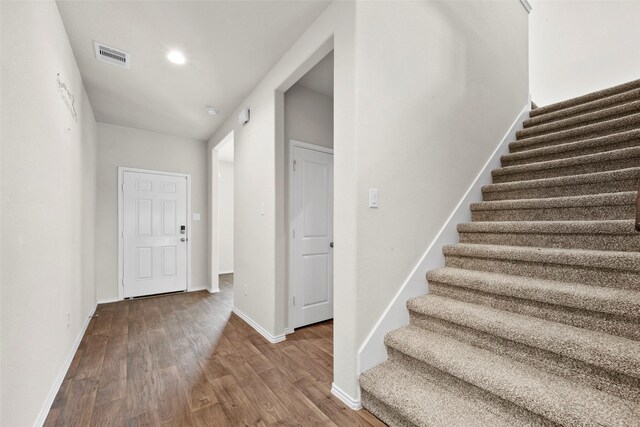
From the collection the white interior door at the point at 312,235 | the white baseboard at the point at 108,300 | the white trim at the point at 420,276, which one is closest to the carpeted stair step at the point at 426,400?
the white trim at the point at 420,276

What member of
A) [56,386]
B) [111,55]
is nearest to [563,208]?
[56,386]

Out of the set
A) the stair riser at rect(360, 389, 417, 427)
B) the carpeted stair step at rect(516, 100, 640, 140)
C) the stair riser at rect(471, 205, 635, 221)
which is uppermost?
the carpeted stair step at rect(516, 100, 640, 140)

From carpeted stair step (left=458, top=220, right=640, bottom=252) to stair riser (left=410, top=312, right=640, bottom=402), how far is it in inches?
31.3

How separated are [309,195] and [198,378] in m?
1.89

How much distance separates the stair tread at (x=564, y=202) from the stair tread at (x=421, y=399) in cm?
147

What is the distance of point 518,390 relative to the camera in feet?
3.99

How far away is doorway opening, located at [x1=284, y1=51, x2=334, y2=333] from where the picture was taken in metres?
2.83

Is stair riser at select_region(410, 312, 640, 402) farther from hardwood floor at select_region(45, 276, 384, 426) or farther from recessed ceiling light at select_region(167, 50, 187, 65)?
recessed ceiling light at select_region(167, 50, 187, 65)

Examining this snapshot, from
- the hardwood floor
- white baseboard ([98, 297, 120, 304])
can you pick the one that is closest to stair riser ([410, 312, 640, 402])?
the hardwood floor

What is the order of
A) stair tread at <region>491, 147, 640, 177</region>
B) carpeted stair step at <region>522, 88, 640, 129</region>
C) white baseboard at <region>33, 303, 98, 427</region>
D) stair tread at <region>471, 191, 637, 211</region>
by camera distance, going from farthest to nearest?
carpeted stair step at <region>522, 88, 640, 129</region> < stair tread at <region>491, 147, 640, 177</region> < stair tread at <region>471, 191, 637, 211</region> < white baseboard at <region>33, 303, 98, 427</region>

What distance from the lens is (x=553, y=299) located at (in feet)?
4.75

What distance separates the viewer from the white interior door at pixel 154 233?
13.6 ft

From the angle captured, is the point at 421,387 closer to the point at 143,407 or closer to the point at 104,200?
the point at 143,407

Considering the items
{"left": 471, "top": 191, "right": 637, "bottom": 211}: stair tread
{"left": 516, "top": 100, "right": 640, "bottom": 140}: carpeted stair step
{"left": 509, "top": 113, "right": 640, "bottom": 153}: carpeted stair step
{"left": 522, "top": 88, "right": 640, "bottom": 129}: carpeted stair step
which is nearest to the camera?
{"left": 471, "top": 191, "right": 637, "bottom": 211}: stair tread
